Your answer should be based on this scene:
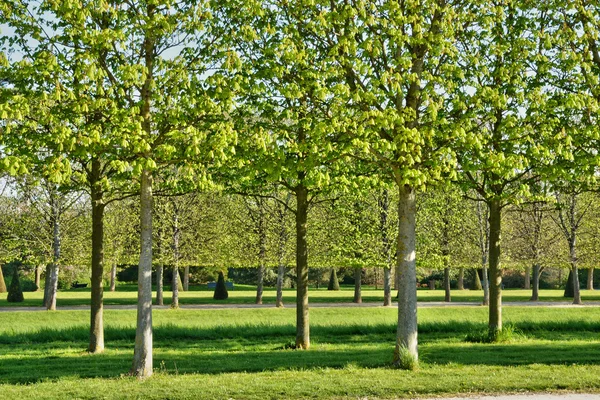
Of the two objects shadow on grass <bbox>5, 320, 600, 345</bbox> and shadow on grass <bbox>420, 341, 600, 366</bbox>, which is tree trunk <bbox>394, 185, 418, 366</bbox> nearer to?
shadow on grass <bbox>420, 341, 600, 366</bbox>

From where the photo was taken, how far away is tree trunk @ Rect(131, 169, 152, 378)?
39.0 ft

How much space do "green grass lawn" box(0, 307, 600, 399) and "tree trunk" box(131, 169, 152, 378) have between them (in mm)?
379

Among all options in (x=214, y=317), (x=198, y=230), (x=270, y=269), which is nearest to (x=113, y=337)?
(x=214, y=317)

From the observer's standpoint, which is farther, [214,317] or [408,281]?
[214,317]

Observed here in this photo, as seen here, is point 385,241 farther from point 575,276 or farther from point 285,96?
point 285,96

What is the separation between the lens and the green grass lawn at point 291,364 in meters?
10.2

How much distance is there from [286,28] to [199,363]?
7846mm

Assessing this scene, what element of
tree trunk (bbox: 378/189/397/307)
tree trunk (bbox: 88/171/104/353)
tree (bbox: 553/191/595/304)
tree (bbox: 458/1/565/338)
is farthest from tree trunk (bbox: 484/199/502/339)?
tree (bbox: 553/191/595/304)

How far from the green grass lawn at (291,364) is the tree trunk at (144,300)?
379 millimetres

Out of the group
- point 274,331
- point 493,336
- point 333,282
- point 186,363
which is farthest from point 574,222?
point 186,363

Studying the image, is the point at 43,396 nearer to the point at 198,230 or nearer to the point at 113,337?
the point at 113,337

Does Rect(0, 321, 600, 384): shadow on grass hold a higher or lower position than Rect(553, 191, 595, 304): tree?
lower

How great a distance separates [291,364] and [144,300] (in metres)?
3.48

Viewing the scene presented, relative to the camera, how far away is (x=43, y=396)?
985 cm
